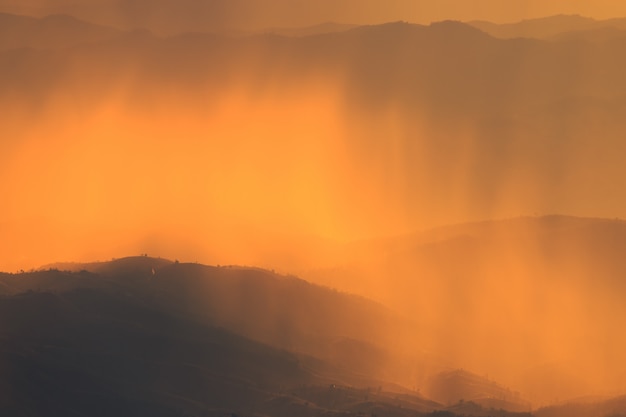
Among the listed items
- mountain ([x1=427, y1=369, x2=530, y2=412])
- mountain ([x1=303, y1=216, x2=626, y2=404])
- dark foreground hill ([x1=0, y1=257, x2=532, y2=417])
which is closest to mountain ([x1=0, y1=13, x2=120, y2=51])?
mountain ([x1=303, y1=216, x2=626, y2=404])

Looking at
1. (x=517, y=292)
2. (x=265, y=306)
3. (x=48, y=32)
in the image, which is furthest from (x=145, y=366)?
(x=48, y=32)

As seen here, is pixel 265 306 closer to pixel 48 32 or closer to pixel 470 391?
pixel 470 391

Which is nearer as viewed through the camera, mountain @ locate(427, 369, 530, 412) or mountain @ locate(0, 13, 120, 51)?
mountain @ locate(427, 369, 530, 412)

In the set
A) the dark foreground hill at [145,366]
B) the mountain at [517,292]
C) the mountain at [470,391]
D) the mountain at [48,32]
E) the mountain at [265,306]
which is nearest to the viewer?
the dark foreground hill at [145,366]

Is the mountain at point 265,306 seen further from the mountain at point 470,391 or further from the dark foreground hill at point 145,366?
the mountain at point 470,391

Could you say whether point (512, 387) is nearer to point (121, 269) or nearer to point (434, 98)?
point (121, 269)

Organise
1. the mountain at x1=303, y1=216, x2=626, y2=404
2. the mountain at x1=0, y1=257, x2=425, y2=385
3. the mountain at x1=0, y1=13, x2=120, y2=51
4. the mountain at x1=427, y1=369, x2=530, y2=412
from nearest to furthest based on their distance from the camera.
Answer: the mountain at x1=427, y1=369, x2=530, y2=412 → the mountain at x1=0, y1=257, x2=425, y2=385 → the mountain at x1=303, y1=216, x2=626, y2=404 → the mountain at x1=0, y1=13, x2=120, y2=51

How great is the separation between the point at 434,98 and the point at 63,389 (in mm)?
153161

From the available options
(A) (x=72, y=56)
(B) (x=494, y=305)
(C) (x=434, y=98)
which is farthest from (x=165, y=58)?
(B) (x=494, y=305)

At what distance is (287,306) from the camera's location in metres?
59.9

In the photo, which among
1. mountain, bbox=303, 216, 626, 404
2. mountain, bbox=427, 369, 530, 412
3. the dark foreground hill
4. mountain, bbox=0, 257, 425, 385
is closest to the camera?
the dark foreground hill

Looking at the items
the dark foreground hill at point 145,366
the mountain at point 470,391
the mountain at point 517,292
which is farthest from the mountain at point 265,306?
the mountain at point 517,292

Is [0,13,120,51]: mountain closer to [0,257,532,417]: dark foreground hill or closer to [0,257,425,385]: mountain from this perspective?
[0,257,425,385]: mountain

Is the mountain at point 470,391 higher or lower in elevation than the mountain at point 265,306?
lower
